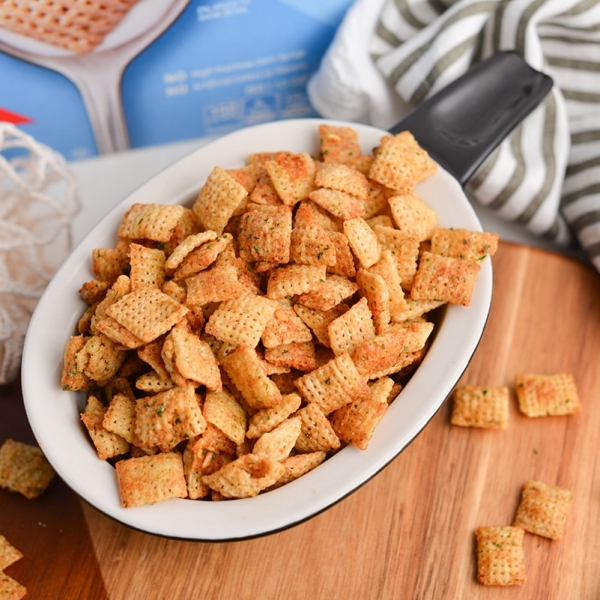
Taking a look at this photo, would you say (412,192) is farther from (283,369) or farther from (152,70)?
(152,70)

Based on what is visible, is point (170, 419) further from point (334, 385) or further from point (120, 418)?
point (334, 385)

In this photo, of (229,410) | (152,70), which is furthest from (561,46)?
(229,410)

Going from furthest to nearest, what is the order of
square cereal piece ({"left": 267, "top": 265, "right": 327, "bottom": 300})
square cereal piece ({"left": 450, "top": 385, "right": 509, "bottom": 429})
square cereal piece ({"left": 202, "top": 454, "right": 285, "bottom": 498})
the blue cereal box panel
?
the blue cereal box panel < square cereal piece ({"left": 450, "top": 385, "right": 509, "bottom": 429}) < square cereal piece ({"left": 267, "top": 265, "right": 327, "bottom": 300}) < square cereal piece ({"left": 202, "top": 454, "right": 285, "bottom": 498})

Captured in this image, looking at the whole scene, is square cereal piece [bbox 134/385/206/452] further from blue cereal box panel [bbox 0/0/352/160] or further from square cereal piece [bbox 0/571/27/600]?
blue cereal box panel [bbox 0/0/352/160]

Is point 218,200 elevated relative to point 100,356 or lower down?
elevated

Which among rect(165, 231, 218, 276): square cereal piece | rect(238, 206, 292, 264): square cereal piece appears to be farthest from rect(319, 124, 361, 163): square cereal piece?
rect(165, 231, 218, 276): square cereal piece

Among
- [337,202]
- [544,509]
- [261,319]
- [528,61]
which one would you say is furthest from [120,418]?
[528,61]
